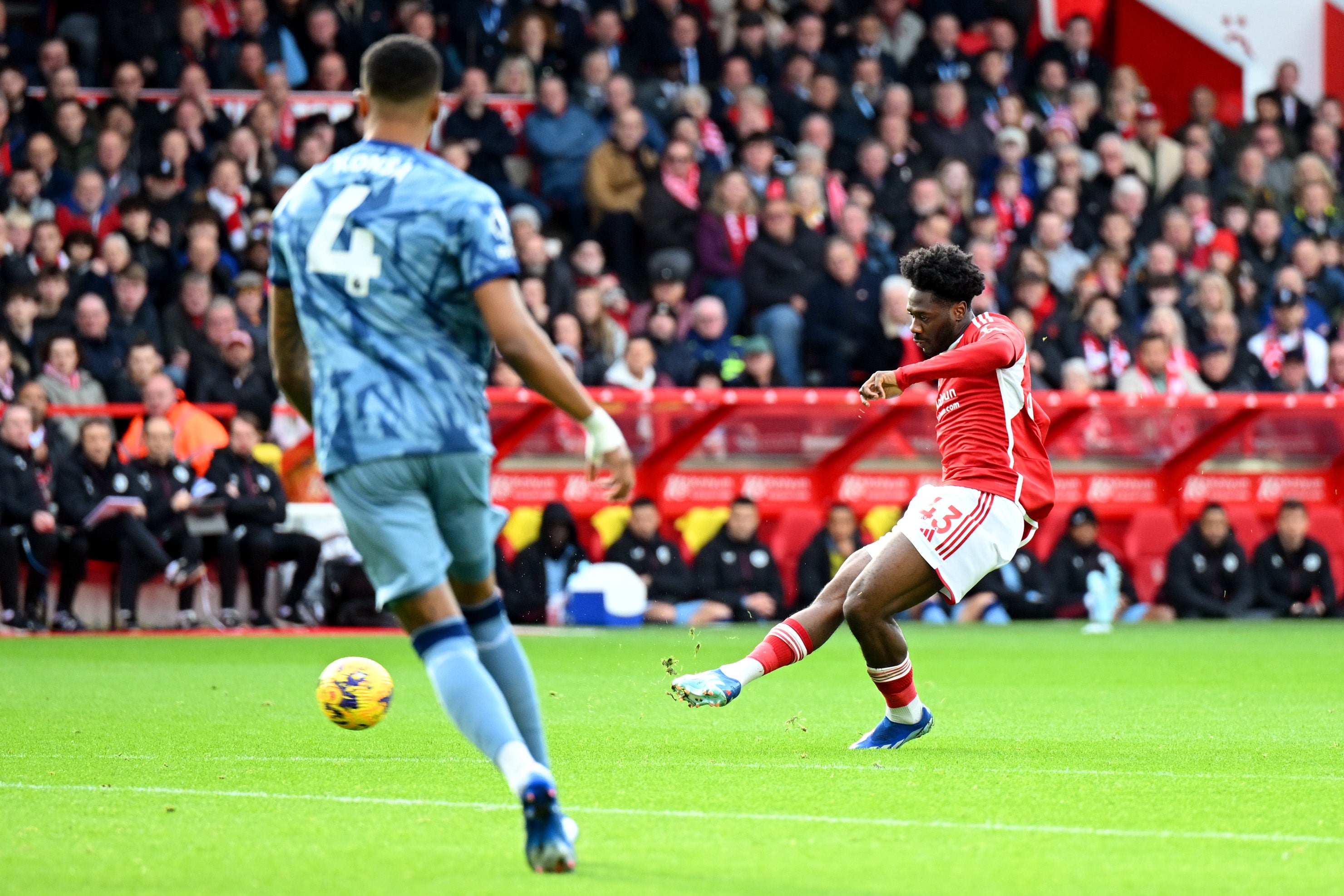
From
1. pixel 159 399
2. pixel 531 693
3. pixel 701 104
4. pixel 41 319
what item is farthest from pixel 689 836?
pixel 701 104

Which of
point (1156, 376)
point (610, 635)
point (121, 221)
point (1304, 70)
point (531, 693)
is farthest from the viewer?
point (1304, 70)

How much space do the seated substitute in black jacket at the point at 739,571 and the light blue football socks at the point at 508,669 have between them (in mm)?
12127

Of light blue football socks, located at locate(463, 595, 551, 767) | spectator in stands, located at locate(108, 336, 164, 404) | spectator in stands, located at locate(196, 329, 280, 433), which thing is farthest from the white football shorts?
spectator in stands, located at locate(108, 336, 164, 404)

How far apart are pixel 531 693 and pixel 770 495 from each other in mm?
13518

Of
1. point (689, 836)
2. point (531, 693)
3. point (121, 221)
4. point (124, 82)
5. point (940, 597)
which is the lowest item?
point (940, 597)

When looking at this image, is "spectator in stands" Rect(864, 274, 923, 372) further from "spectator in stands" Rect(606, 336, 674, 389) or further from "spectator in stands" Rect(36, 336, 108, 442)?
"spectator in stands" Rect(36, 336, 108, 442)

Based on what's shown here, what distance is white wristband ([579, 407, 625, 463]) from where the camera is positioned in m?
5.21

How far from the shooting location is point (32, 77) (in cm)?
1991

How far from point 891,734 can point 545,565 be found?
31.1 feet

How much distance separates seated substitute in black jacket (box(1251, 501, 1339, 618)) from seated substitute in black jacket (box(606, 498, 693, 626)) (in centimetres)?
546

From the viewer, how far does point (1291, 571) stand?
62.7 feet

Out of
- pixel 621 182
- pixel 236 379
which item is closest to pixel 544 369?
pixel 236 379

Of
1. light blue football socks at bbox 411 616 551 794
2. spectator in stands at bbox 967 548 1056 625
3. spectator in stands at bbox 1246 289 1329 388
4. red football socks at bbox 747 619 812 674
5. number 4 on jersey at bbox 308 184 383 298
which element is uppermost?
number 4 on jersey at bbox 308 184 383 298

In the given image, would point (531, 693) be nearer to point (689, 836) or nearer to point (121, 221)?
point (689, 836)
